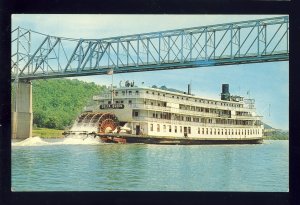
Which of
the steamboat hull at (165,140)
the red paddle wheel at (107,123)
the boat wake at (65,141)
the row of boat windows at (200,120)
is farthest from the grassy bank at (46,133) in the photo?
the row of boat windows at (200,120)

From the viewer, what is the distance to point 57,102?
5059 millimetres

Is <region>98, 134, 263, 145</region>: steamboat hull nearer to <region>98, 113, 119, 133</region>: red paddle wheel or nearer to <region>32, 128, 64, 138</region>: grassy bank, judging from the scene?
<region>98, 113, 119, 133</region>: red paddle wheel

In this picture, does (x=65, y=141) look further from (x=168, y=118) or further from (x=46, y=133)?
(x=168, y=118)

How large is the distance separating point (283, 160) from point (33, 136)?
220cm

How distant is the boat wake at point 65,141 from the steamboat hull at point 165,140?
0.43 ft

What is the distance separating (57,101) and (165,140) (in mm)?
1600

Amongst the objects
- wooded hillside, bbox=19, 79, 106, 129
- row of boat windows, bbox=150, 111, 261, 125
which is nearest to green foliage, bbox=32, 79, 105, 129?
wooded hillside, bbox=19, 79, 106, 129

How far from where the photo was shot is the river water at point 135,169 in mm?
4582

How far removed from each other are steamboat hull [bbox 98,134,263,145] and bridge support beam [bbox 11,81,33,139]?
1.24 m

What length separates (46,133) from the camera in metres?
5.07

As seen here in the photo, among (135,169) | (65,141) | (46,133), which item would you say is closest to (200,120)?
(135,169)
